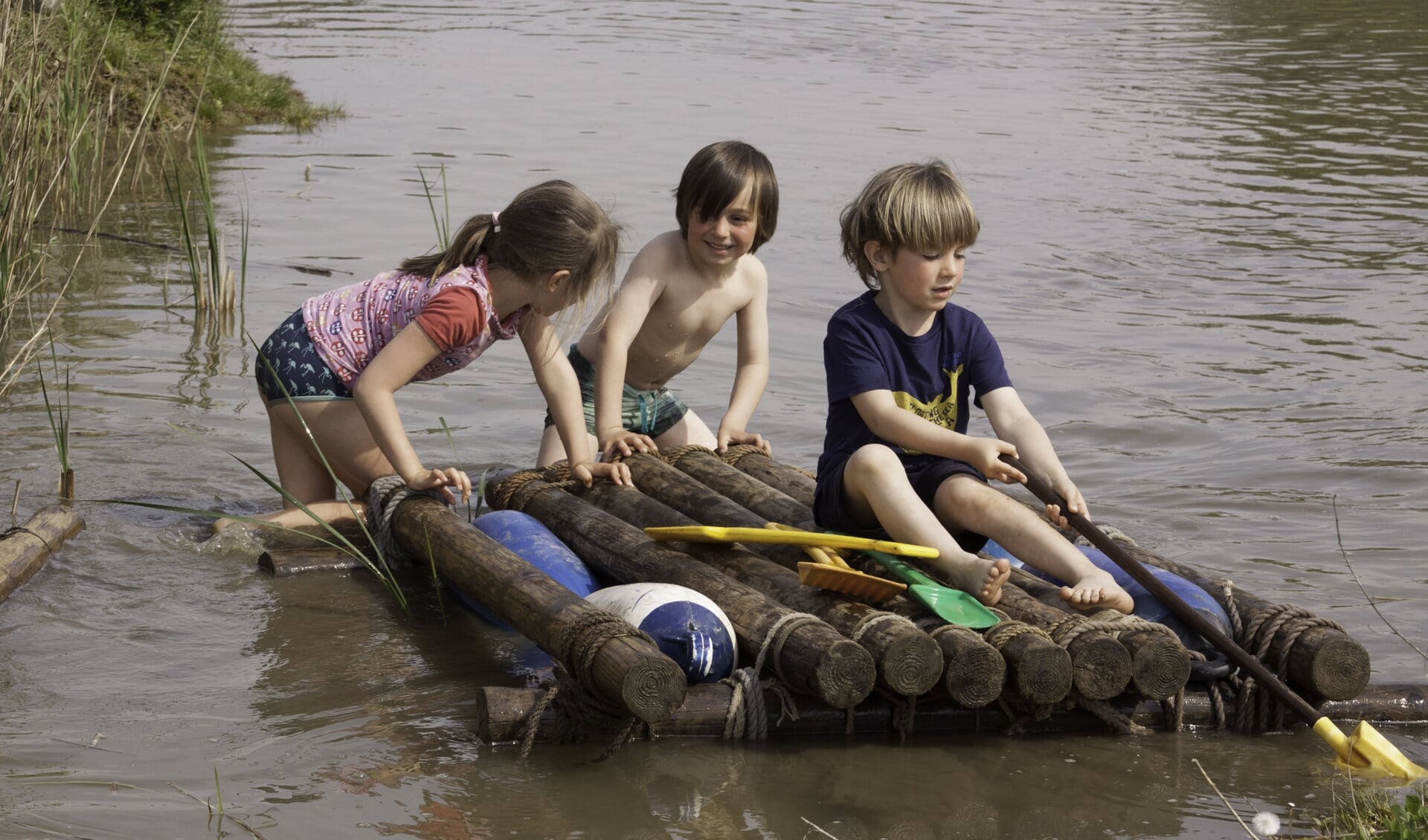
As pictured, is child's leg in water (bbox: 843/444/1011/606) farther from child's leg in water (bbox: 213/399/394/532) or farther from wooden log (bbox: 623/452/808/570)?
child's leg in water (bbox: 213/399/394/532)

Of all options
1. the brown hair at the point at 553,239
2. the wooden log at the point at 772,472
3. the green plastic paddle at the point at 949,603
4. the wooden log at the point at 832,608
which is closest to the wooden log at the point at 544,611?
the wooden log at the point at 832,608

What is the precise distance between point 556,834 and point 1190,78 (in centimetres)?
1680

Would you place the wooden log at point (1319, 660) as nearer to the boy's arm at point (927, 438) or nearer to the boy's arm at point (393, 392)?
the boy's arm at point (927, 438)

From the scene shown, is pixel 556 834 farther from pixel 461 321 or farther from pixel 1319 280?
pixel 1319 280

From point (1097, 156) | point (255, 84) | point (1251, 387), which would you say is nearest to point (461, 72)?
point (255, 84)

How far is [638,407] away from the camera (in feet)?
19.7

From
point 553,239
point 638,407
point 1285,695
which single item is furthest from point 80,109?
point 1285,695

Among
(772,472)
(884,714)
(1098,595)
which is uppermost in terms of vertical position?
(1098,595)

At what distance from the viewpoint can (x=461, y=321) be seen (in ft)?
16.2

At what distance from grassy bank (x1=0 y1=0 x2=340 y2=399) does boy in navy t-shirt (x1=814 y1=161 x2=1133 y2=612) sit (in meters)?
2.67

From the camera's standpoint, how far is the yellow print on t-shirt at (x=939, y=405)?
4652 mm

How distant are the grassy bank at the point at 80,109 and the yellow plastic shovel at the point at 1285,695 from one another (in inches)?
136

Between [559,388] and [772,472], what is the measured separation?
795mm

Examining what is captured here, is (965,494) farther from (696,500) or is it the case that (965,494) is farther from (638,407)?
(638,407)
